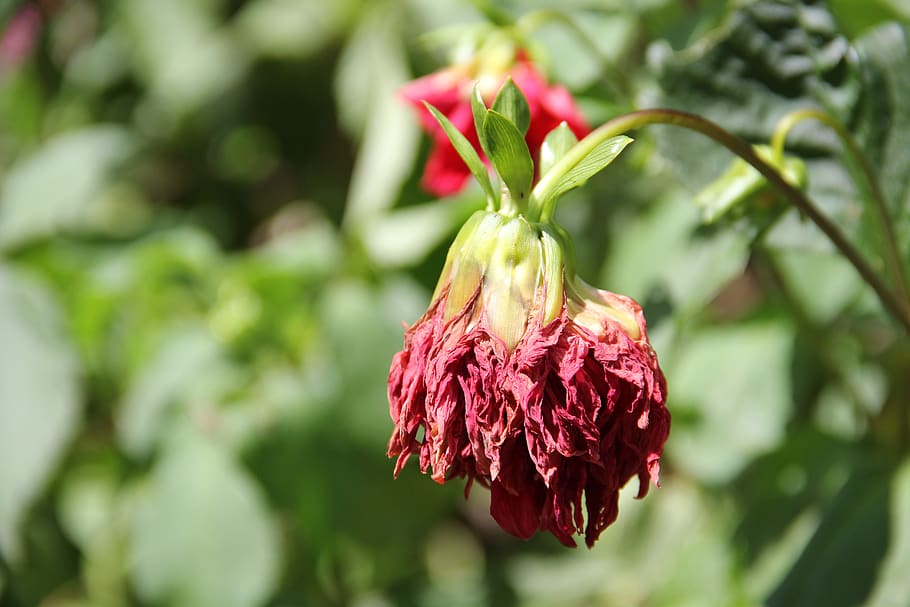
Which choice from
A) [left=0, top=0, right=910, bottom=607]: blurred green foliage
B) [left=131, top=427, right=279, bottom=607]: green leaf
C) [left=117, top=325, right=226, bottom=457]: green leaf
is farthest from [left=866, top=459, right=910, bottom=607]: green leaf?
[left=117, top=325, right=226, bottom=457]: green leaf

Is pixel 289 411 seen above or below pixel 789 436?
above

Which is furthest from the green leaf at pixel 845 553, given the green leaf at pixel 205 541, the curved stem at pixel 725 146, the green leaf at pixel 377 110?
the green leaf at pixel 377 110

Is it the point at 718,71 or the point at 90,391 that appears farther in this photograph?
the point at 90,391

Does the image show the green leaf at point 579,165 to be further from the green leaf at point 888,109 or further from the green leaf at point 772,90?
the green leaf at point 888,109

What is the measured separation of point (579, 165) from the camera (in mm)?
512

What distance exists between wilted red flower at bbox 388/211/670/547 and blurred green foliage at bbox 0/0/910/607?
0.67 ft

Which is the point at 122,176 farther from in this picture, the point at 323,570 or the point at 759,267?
the point at 759,267

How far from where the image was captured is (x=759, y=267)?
1.04 m

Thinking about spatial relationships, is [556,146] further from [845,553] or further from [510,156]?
[845,553]

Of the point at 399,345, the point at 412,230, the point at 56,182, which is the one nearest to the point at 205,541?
the point at 399,345

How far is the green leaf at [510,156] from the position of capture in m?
0.51

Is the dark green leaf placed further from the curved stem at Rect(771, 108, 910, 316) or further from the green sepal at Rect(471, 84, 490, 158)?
the green sepal at Rect(471, 84, 490, 158)

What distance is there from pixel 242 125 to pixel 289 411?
2.39ft

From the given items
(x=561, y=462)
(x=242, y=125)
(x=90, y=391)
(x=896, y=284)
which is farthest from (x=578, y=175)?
(x=242, y=125)
